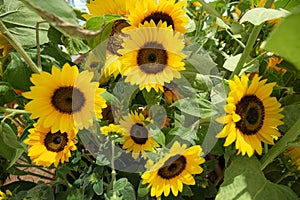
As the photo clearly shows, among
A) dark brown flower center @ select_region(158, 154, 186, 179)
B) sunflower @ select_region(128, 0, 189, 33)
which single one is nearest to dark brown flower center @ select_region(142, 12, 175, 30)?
sunflower @ select_region(128, 0, 189, 33)

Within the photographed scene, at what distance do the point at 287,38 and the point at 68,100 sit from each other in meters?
0.20

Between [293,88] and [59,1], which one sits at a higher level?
[59,1]

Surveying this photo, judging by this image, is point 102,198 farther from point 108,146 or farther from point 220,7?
point 220,7

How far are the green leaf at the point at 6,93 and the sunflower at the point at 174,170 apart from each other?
0.41 ft

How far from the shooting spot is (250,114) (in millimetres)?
330

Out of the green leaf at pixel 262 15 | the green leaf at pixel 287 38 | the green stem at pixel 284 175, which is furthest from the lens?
the green stem at pixel 284 175

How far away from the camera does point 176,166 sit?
13.7 inches

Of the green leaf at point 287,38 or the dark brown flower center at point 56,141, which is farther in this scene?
the dark brown flower center at point 56,141

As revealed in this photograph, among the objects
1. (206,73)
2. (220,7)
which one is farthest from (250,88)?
(220,7)

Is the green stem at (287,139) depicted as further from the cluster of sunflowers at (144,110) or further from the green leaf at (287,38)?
the green leaf at (287,38)

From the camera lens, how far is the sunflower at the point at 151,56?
0.33 metres

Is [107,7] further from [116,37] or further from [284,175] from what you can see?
[284,175]

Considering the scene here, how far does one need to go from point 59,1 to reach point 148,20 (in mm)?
127

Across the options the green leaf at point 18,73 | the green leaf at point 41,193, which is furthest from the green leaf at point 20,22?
the green leaf at point 41,193
